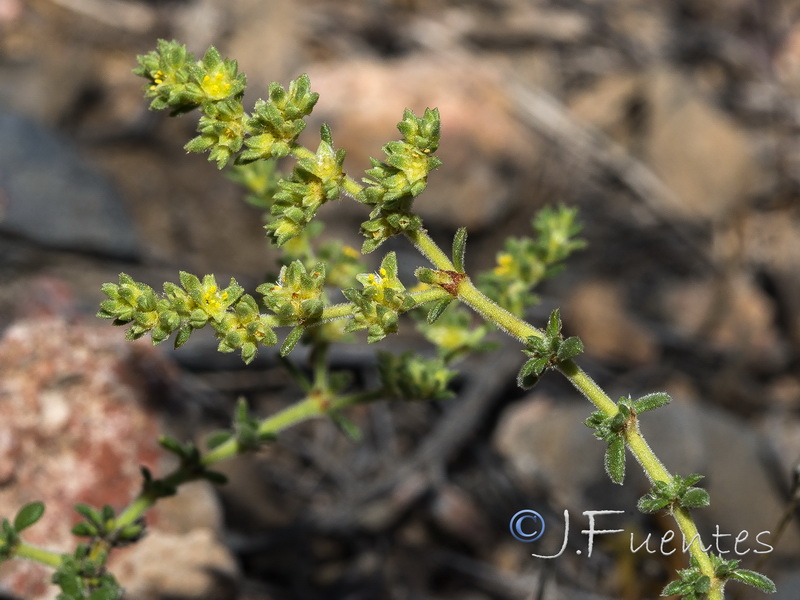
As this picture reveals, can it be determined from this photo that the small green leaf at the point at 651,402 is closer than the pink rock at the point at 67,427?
Yes

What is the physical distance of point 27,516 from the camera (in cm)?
280

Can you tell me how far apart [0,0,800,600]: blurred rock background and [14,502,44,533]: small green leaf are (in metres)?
0.80

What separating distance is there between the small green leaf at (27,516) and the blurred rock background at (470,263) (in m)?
0.80

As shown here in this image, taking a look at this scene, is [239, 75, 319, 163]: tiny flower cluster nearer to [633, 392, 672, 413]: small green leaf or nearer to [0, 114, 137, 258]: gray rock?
[633, 392, 672, 413]: small green leaf

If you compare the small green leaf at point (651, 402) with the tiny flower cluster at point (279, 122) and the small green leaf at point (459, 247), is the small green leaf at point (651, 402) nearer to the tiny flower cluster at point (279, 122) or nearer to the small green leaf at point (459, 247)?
the small green leaf at point (459, 247)

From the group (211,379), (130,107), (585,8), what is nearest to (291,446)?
(211,379)

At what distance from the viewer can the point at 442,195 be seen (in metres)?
6.58

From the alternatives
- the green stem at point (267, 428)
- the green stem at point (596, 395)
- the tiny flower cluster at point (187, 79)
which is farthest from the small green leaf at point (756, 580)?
the tiny flower cluster at point (187, 79)

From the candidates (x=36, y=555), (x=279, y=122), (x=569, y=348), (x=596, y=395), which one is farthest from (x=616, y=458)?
(x=36, y=555)

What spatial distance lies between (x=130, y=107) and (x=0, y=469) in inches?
162

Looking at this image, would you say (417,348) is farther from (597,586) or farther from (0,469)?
(0,469)

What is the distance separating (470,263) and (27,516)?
399 centimetres

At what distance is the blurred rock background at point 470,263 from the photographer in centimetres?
408

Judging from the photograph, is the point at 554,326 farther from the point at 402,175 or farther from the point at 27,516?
the point at 27,516
